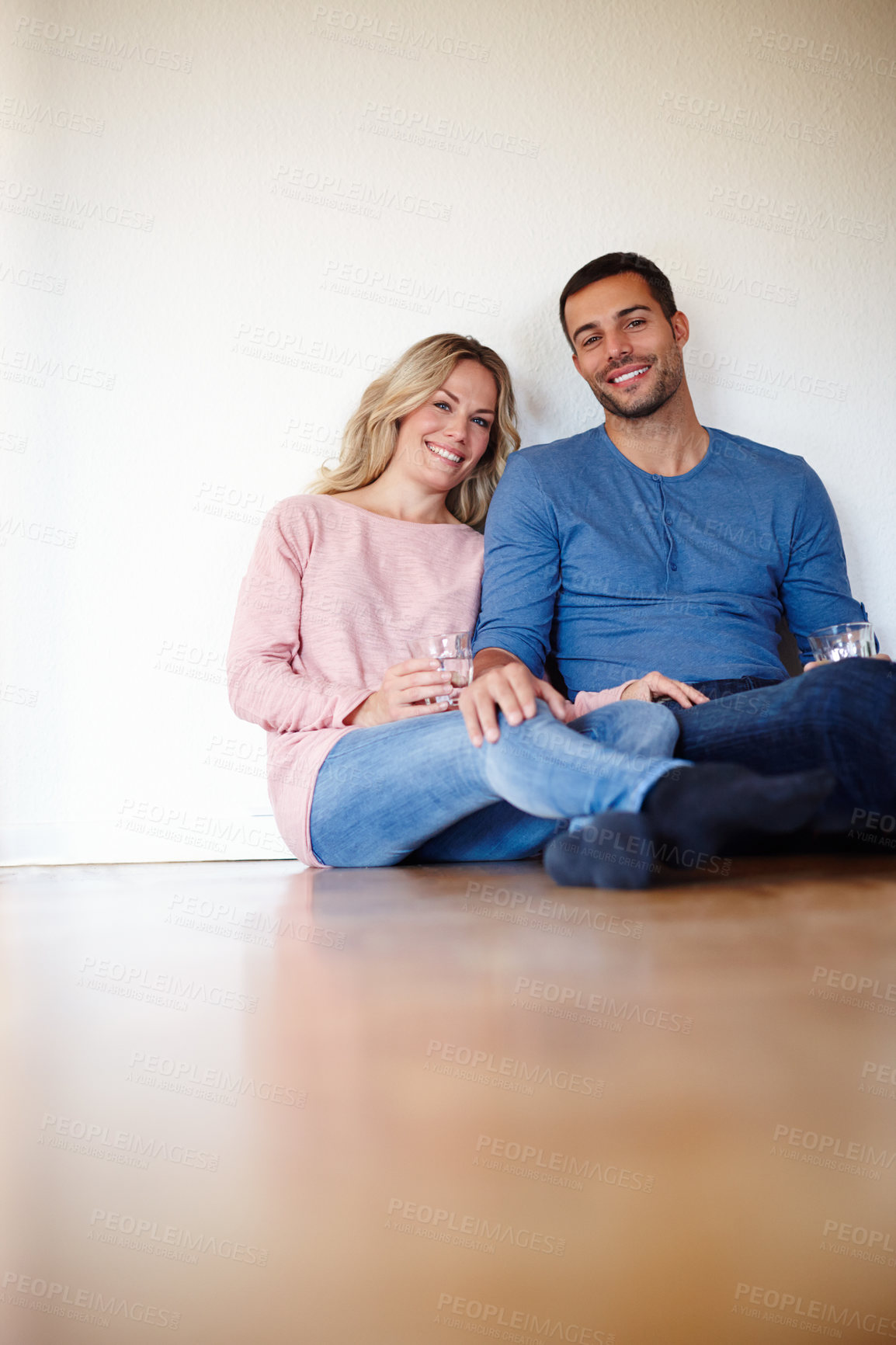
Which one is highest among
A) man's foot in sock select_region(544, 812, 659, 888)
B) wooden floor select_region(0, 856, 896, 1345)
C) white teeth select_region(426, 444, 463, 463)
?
white teeth select_region(426, 444, 463, 463)

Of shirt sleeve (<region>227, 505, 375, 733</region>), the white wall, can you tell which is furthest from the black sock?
the white wall

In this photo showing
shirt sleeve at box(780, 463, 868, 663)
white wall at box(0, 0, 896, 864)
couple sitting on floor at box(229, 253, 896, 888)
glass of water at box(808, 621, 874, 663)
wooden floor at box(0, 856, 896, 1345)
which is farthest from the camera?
white wall at box(0, 0, 896, 864)

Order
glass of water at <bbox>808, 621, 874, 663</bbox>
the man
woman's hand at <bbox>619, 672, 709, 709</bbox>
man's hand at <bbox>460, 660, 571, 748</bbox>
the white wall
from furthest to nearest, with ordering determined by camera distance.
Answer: the white wall → the man → woman's hand at <bbox>619, 672, 709, 709</bbox> → glass of water at <bbox>808, 621, 874, 663</bbox> → man's hand at <bbox>460, 660, 571, 748</bbox>

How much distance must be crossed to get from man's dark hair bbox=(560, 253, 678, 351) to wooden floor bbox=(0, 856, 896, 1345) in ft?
4.90

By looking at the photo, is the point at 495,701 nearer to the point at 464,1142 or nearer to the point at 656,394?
the point at 464,1142

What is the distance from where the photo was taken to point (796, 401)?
2.40 metres

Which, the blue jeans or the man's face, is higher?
the man's face

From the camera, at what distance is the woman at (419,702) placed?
1093 mm

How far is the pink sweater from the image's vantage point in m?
1.70

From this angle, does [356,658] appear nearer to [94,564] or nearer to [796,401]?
[94,564]

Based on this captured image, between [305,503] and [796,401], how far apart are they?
131 cm

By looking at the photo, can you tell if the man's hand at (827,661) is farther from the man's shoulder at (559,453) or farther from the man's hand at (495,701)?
the man's shoulder at (559,453)

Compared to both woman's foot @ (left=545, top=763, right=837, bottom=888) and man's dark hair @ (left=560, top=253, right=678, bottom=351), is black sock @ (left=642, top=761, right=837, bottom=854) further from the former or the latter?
man's dark hair @ (left=560, top=253, right=678, bottom=351)

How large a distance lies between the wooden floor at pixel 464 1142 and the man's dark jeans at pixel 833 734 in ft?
1.10
